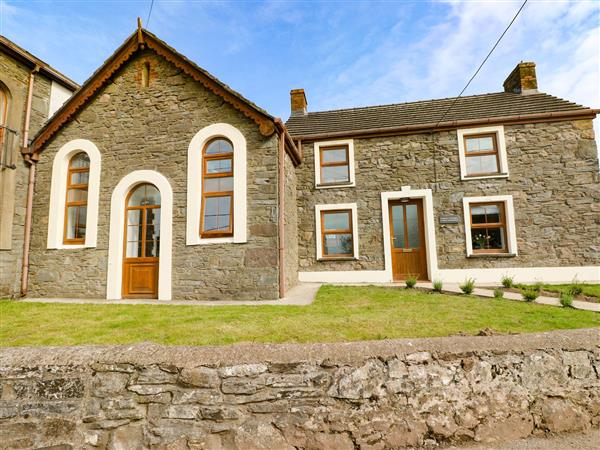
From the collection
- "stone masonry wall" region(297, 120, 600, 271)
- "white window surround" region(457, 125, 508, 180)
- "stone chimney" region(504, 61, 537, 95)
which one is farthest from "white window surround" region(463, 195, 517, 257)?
"stone chimney" region(504, 61, 537, 95)

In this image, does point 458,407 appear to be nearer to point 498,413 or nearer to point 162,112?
point 498,413

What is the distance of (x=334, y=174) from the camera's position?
11188 mm

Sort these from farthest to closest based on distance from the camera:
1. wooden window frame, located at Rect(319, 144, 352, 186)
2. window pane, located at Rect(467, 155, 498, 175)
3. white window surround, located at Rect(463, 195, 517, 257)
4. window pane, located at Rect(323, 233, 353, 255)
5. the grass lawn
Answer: wooden window frame, located at Rect(319, 144, 352, 186)
window pane, located at Rect(323, 233, 353, 255)
window pane, located at Rect(467, 155, 498, 175)
white window surround, located at Rect(463, 195, 517, 257)
the grass lawn

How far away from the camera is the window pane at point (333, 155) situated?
11.3 meters

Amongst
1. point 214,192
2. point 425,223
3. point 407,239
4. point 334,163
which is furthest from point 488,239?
point 214,192

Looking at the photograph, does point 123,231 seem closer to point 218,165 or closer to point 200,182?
point 200,182

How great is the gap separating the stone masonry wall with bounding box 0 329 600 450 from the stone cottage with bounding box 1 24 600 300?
4.52 m

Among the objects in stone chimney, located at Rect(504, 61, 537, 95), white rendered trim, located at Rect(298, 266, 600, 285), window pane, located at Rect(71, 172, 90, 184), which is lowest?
white rendered trim, located at Rect(298, 266, 600, 285)

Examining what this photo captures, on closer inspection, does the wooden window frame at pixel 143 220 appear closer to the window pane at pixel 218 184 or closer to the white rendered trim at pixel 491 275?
the window pane at pixel 218 184

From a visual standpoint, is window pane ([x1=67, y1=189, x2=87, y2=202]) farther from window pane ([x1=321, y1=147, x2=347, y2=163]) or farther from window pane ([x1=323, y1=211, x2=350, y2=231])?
window pane ([x1=321, y1=147, x2=347, y2=163])

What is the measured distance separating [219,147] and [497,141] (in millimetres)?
8756

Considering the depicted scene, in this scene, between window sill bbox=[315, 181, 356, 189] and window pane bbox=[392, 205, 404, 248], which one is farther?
window sill bbox=[315, 181, 356, 189]

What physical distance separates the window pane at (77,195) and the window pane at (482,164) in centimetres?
1160

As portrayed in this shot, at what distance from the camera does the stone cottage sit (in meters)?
7.75
